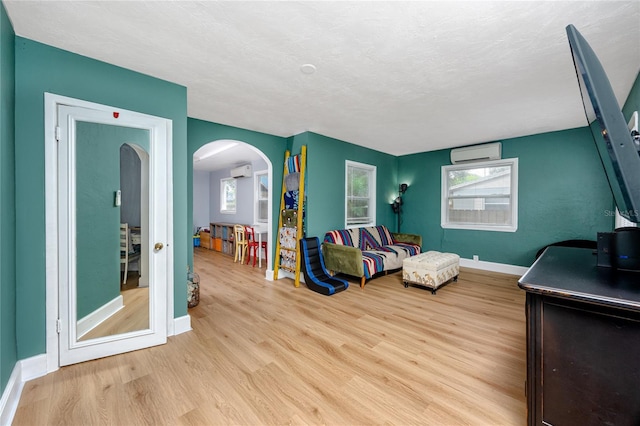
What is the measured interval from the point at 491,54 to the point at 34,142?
358 cm

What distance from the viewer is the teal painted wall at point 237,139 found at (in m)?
3.48

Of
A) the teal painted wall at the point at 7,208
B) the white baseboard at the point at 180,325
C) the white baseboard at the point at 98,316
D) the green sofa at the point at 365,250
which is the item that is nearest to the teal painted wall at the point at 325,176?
the green sofa at the point at 365,250

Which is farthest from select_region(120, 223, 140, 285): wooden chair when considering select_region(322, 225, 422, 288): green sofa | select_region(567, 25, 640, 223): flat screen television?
select_region(567, 25, 640, 223): flat screen television

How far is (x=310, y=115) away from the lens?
3.43 m

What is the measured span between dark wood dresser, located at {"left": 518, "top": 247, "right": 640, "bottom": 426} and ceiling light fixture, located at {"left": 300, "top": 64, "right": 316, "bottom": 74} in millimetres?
2181

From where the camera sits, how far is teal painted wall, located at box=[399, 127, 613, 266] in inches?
155

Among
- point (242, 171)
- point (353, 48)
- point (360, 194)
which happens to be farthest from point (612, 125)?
point (242, 171)

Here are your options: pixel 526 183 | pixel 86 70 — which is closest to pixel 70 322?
pixel 86 70

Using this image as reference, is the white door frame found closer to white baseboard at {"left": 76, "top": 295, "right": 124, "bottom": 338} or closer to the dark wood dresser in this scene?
white baseboard at {"left": 76, "top": 295, "right": 124, "bottom": 338}

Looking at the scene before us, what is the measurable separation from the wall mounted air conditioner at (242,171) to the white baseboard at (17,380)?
5.47 m

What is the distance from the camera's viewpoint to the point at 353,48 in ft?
6.45

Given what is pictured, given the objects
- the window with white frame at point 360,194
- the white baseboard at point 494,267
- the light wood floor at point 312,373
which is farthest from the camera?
the window with white frame at point 360,194

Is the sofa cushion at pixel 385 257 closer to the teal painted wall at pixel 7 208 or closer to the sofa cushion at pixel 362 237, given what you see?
the sofa cushion at pixel 362 237

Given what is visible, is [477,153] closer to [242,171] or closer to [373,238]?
[373,238]
